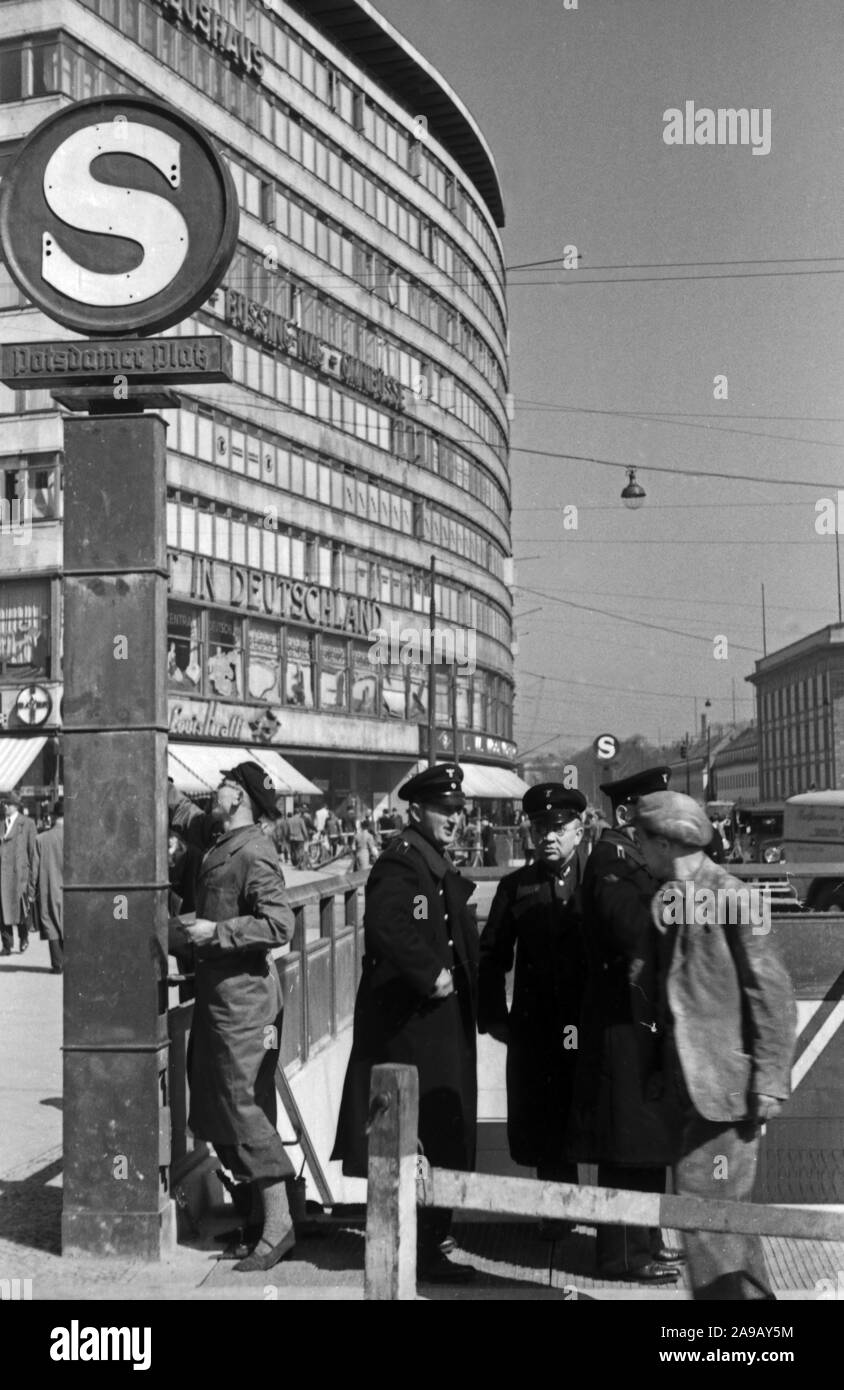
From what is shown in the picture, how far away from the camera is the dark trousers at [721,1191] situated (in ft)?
13.7

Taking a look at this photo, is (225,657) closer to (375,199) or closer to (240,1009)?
(375,199)

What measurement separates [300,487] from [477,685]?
66.1 feet

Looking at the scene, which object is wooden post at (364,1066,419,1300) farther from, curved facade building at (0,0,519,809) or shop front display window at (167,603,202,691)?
shop front display window at (167,603,202,691)

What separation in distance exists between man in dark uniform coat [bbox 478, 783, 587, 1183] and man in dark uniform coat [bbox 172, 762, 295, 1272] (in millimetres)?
843

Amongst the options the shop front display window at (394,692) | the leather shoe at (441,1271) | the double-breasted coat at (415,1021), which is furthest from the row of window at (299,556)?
the leather shoe at (441,1271)

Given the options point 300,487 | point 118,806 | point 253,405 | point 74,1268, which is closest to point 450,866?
point 118,806

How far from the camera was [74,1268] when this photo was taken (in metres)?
5.47

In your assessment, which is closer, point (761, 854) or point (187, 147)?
point (187, 147)

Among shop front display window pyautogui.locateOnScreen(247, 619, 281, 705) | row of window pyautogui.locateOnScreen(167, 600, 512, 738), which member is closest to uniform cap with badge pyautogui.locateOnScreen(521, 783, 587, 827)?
row of window pyautogui.locateOnScreen(167, 600, 512, 738)

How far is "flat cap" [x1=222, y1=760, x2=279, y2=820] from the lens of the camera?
19.4 feet

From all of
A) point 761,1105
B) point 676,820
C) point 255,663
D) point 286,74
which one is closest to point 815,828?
point 255,663

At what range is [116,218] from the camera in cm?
593

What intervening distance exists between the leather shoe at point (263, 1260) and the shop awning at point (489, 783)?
5090cm
